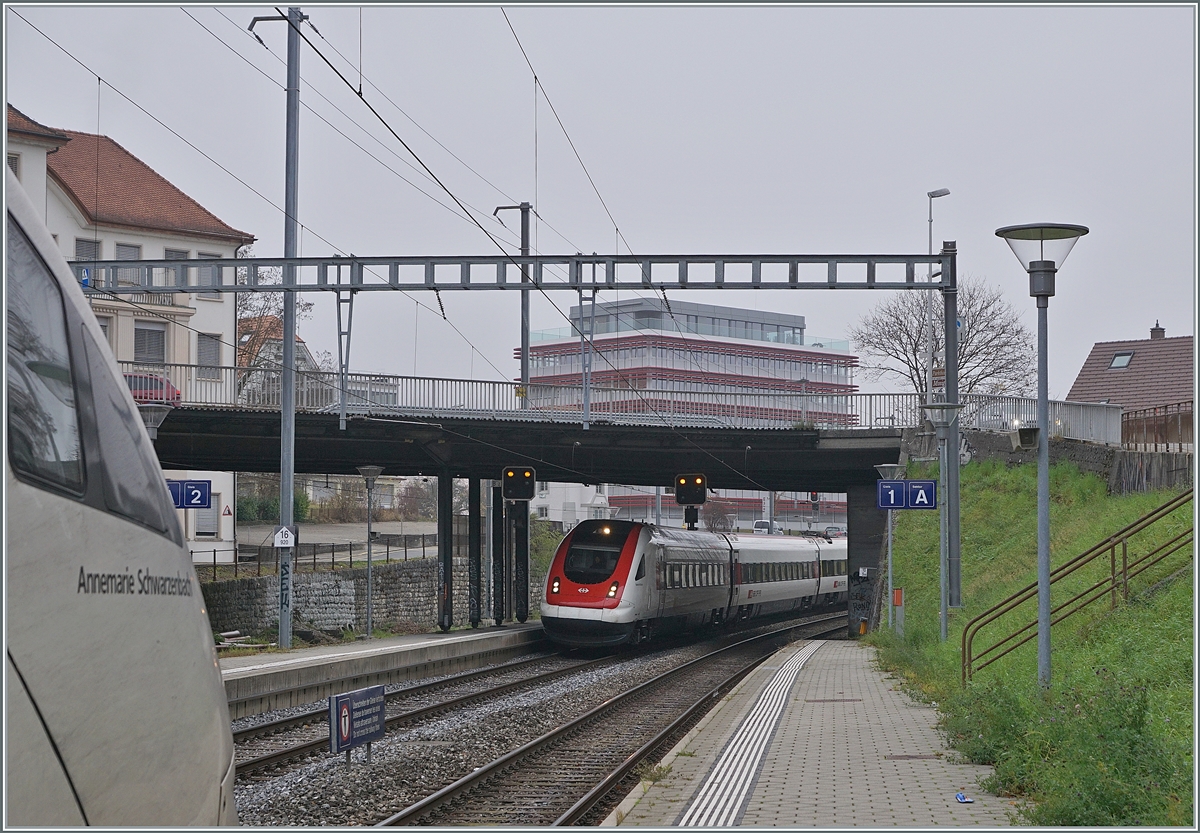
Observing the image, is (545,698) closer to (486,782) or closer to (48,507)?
(486,782)

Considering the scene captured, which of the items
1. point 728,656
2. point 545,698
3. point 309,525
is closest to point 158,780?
point 545,698

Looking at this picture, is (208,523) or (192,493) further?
(208,523)

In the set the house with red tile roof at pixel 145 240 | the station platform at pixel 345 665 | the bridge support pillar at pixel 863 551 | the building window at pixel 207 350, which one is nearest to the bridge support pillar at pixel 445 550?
the station platform at pixel 345 665

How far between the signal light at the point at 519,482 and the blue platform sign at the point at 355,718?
18.0m

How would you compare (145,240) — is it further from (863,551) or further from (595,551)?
(863,551)

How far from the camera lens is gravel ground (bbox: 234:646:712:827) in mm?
10461

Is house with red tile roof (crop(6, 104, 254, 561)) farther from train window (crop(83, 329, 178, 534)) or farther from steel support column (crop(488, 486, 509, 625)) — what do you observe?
train window (crop(83, 329, 178, 534))

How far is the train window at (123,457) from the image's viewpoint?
152 inches

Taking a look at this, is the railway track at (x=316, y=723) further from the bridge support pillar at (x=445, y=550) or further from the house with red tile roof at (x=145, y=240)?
the house with red tile roof at (x=145, y=240)

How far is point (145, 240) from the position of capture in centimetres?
5172

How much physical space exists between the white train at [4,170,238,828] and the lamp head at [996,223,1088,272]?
359 inches

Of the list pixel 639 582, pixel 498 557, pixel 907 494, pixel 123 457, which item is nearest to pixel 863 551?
pixel 498 557

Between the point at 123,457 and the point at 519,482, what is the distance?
27146mm

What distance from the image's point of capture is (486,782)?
12.2 meters
